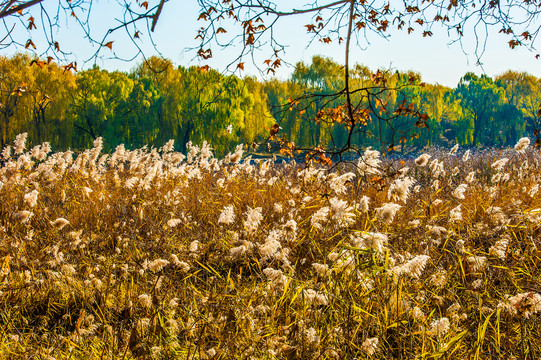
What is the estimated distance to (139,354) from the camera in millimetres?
2170

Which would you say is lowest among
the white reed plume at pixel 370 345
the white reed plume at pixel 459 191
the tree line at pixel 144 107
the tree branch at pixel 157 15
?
the white reed plume at pixel 370 345

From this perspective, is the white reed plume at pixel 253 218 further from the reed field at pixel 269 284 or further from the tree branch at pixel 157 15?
the tree branch at pixel 157 15

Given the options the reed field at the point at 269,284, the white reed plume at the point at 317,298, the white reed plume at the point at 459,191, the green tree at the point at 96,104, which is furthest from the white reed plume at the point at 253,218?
the green tree at the point at 96,104

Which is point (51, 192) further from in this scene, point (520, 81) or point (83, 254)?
point (520, 81)

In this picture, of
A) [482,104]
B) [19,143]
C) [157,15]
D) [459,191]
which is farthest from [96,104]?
[482,104]

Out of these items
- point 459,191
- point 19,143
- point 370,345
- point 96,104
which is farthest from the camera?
point 96,104

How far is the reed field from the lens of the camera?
2326 millimetres

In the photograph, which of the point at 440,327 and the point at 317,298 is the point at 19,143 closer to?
the point at 317,298

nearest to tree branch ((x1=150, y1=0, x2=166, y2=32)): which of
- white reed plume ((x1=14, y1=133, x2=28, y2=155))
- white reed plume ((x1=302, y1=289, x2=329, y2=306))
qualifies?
white reed plume ((x1=302, y1=289, x2=329, y2=306))

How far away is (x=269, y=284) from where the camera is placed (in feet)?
9.75

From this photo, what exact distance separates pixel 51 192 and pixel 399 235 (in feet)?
17.6

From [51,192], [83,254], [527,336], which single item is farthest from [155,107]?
[527,336]

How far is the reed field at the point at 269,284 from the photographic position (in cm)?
233

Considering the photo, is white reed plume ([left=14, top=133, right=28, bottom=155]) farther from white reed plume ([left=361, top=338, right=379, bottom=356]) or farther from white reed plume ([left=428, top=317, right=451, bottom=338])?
white reed plume ([left=428, top=317, right=451, bottom=338])
